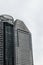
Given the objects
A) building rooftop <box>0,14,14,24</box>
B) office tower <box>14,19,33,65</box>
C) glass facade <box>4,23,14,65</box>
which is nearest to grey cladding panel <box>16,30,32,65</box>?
office tower <box>14,19,33,65</box>

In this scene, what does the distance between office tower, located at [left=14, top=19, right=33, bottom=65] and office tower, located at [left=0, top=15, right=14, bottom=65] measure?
9.35 ft

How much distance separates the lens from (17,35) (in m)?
141

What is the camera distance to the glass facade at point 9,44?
133m

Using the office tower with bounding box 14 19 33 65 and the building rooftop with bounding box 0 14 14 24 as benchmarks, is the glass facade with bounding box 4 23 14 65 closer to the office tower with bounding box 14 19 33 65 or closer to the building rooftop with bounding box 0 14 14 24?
the office tower with bounding box 14 19 33 65

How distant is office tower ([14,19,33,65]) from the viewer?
138250 mm

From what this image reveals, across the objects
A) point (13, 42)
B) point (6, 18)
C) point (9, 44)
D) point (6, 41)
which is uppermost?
point (6, 18)

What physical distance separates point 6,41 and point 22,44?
1243 cm

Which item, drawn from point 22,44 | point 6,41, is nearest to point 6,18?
point 6,41

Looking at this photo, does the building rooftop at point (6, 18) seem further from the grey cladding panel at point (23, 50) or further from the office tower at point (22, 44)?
the grey cladding panel at point (23, 50)

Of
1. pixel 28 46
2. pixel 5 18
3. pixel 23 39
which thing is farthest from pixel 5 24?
pixel 28 46

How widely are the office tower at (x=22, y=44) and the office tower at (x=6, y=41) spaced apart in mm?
2851

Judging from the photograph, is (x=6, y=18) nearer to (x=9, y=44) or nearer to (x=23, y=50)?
(x=9, y=44)

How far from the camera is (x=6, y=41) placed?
134250mm

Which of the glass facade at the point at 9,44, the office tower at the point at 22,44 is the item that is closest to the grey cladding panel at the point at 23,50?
the office tower at the point at 22,44
